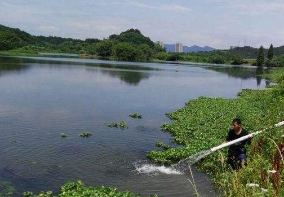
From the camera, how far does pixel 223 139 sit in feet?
72.4

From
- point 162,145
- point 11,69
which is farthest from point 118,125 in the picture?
point 11,69

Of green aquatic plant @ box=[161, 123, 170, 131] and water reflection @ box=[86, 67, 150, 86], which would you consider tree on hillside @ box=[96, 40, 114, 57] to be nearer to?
water reflection @ box=[86, 67, 150, 86]

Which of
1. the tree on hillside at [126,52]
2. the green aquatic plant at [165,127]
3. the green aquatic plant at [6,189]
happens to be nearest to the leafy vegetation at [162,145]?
the green aquatic plant at [165,127]

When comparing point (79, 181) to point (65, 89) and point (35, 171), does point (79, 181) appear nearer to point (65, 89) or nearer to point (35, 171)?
point (35, 171)

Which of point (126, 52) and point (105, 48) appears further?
point (105, 48)

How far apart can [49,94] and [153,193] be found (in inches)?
1153

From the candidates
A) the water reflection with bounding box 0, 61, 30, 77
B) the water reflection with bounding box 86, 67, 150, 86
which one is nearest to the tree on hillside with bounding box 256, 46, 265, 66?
the water reflection with bounding box 86, 67, 150, 86

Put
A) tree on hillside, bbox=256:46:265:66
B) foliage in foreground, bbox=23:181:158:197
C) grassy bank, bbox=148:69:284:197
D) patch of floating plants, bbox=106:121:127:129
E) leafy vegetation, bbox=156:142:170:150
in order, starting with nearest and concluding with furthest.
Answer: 1. grassy bank, bbox=148:69:284:197
2. foliage in foreground, bbox=23:181:158:197
3. leafy vegetation, bbox=156:142:170:150
4. patch of floating plants, bbox=106:121:127:129
5. tree on hillside, bbox=256:46:265:66

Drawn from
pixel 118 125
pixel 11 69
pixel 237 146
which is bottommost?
pixel 118 125

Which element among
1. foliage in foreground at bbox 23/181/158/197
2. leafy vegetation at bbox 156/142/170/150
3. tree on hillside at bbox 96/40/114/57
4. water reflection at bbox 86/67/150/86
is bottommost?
leafy vegetation at bbox 156/142/170/150

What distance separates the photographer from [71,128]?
25.4m

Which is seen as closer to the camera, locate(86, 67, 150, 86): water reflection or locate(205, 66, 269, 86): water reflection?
locate(86, 67, 150, 86): water reflection

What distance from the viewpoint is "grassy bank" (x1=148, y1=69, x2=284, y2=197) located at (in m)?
9.32

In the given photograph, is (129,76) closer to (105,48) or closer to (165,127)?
(165,127)
